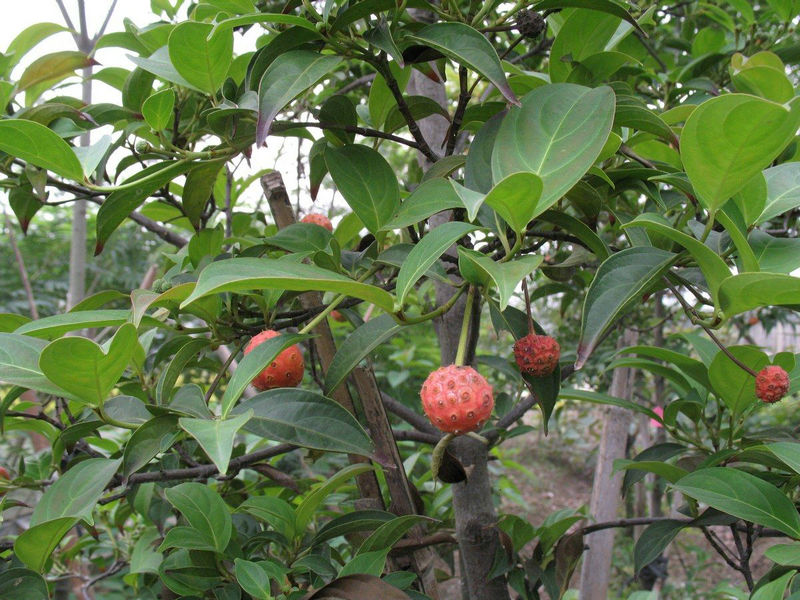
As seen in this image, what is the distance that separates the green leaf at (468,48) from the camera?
27.5 inches

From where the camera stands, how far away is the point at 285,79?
72cm

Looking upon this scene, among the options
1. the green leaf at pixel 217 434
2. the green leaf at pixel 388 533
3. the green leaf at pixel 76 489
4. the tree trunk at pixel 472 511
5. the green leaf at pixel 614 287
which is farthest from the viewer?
the tree trunk at pixel 472 511

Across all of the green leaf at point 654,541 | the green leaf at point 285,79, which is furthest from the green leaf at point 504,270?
the green leaf at point 654,541

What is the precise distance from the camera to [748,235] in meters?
0.77

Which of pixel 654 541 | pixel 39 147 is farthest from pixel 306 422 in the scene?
pixel 654 541

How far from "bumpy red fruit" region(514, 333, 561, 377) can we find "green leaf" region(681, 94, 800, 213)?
0.22m

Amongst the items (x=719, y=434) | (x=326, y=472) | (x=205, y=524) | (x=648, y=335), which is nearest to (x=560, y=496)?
(x=648, y=335)

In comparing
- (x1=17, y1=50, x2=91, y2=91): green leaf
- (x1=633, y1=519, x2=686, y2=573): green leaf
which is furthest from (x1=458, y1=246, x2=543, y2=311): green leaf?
(x1=17, y1=50, x2=91, y2=91): green leaf

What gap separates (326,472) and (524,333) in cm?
160

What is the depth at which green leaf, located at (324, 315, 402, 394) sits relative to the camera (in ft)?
2.55

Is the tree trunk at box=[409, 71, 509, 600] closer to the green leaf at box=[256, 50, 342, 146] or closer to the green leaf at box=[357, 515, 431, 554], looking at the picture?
the green leaf at box=[357, 515, 431, 554]

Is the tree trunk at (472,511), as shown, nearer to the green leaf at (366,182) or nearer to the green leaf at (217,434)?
the green leaf at (366,182)

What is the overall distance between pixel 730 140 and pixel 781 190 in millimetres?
213

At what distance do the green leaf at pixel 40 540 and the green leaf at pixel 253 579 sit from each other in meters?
0.21
